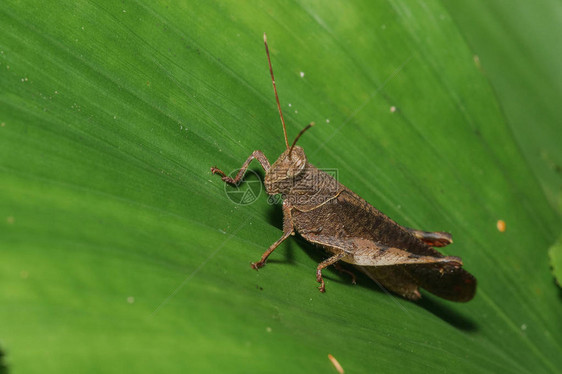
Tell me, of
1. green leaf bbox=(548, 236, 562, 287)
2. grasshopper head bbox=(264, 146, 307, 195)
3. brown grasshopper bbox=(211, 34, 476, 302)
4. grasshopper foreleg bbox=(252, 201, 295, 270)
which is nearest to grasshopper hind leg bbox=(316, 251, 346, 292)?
brown grasshopper bbox=(211, 34, 476, 302)

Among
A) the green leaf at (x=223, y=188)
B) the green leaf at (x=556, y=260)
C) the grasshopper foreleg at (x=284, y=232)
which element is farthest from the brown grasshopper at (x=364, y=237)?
the green leaf at (x=556, y=260)

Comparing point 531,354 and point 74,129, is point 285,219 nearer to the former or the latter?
point 74,129

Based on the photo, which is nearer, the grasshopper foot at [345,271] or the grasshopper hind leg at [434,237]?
the grasshopper foot at [345,271]

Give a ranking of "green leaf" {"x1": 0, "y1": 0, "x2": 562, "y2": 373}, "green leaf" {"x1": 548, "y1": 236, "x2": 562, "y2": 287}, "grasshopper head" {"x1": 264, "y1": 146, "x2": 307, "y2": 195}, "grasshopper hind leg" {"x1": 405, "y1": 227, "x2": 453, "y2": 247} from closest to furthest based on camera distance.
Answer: "green leaf" {"x1": 0, "y1": 0, "x2": 562, "y2": 373}
"grasshopper head" {"x1": 264, "y1": 146, "x2": 307, "y2": 195}
"grasshopper hind leg" {"x1": 405, "y1": 227, "x2": 453, "y2": 247}
"green leaf" {"x1": 548, "y1": 236, "x2": 562, "y2": 287}

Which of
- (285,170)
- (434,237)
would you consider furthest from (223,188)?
(434,237)

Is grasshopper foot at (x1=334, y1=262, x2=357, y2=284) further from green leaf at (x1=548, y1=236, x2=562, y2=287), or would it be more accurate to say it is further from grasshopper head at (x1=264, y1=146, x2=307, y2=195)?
green leaf at (x1=548, y1=236, x2=562, y2=287)

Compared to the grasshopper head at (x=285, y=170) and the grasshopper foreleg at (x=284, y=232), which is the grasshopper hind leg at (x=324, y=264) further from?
the grasshopper head at (x=285, y=170)
